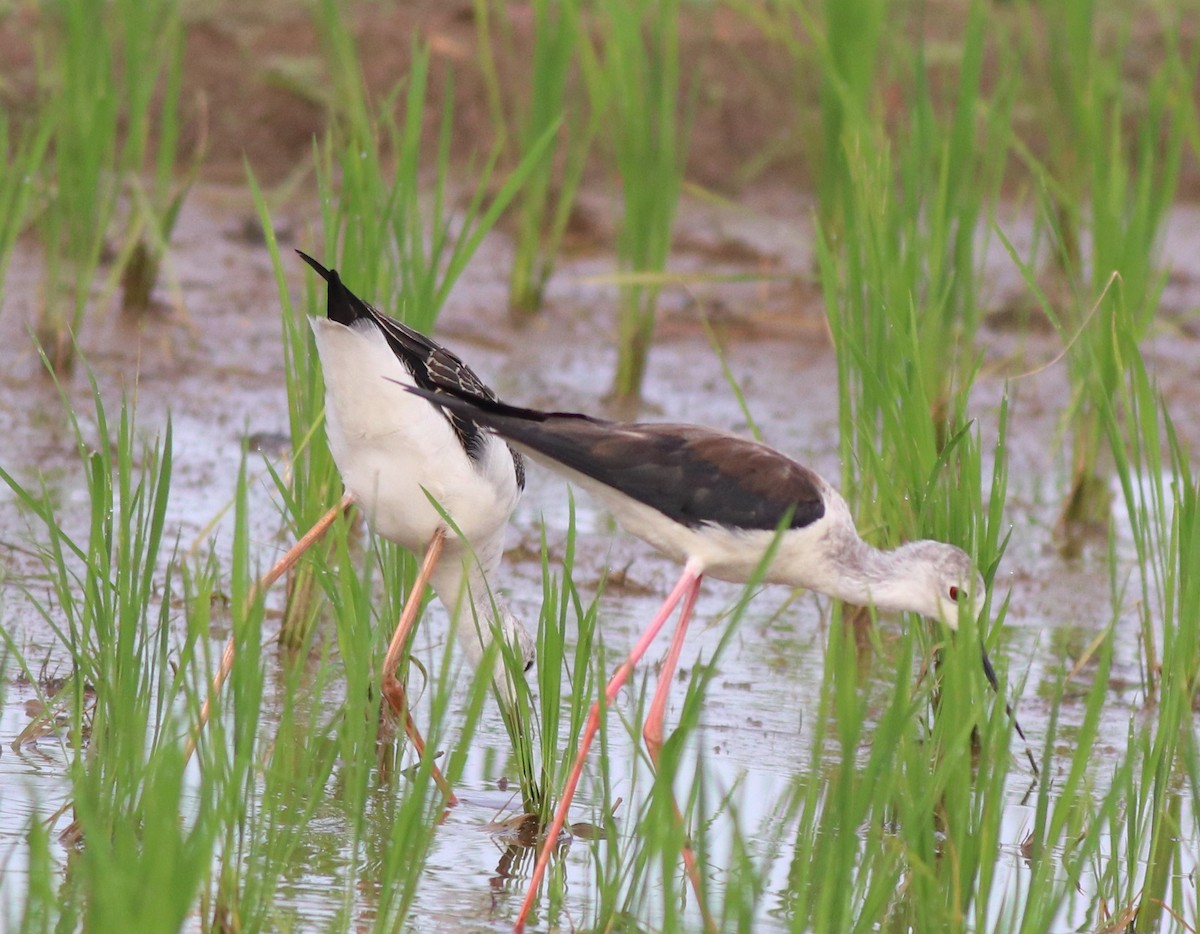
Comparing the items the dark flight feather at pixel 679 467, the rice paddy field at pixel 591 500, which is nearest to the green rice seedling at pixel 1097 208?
the rice paddy field at pixel 591 500

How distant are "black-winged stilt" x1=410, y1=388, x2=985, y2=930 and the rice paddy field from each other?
0.44 feet

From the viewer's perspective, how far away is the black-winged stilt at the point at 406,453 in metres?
4.03

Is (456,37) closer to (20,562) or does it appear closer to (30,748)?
(20,562)

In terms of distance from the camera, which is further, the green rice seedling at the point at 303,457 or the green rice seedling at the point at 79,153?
the green rice seedling at the point at 79,153

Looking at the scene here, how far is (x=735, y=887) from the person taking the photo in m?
2.53

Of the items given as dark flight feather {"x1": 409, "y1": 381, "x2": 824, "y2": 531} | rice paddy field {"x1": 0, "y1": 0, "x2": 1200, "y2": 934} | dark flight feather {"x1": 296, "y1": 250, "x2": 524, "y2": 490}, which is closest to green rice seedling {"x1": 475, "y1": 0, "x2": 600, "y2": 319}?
rice paddy field {"x1": 0, "y1": 0, "x2": 1200, "y2": 934}

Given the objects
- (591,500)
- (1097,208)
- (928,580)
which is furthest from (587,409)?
(928,580)

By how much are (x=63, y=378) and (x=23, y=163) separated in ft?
4.90

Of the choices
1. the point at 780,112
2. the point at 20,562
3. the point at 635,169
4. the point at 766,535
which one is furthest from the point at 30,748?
the point at 780,112

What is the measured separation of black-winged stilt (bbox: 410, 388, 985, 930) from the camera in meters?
3.85

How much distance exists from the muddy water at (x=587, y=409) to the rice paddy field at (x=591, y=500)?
0.07ft

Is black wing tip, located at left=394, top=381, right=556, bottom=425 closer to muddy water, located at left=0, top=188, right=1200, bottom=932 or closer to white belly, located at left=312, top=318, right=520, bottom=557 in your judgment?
white belly, located at left=312, top=318, right=520, bottom=557

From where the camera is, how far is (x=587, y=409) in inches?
287

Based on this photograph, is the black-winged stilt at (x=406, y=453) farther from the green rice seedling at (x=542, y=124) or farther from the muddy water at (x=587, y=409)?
the green rice seedling at (x=542, y=124)
